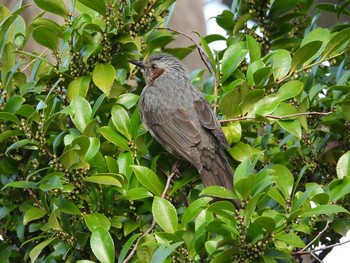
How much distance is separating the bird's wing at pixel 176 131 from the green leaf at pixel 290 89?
607 millimetres

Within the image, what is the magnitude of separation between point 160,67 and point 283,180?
5.22 ft

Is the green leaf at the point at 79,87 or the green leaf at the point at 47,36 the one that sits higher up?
the green leaf at the point at 47,36

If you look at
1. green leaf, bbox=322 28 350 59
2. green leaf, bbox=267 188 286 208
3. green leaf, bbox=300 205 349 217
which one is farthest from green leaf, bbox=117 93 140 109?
green leaf, bbox=300 205 349 217

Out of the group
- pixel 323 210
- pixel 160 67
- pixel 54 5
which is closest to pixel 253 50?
pixel 160 67

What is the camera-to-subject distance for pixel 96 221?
11.1 ft

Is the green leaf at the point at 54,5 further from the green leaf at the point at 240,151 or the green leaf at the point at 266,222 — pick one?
the green leaf at the point at 266,222

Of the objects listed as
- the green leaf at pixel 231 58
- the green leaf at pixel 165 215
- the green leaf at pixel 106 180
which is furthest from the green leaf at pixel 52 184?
the green leaf at pixel 231 58

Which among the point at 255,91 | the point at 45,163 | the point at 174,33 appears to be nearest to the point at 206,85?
the point at 174,33

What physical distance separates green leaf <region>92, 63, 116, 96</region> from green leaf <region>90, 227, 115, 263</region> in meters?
0.82

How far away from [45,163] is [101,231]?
0.65 meters

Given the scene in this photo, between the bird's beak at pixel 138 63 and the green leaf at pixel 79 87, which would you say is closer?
the green leaf at pixel 79 87

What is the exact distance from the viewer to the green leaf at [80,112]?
363 centimetres

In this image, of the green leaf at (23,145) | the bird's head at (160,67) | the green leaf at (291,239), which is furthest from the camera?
the bird's head at (160,67)

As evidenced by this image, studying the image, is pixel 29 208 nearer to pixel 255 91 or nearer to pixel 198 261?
pixel 198 261
